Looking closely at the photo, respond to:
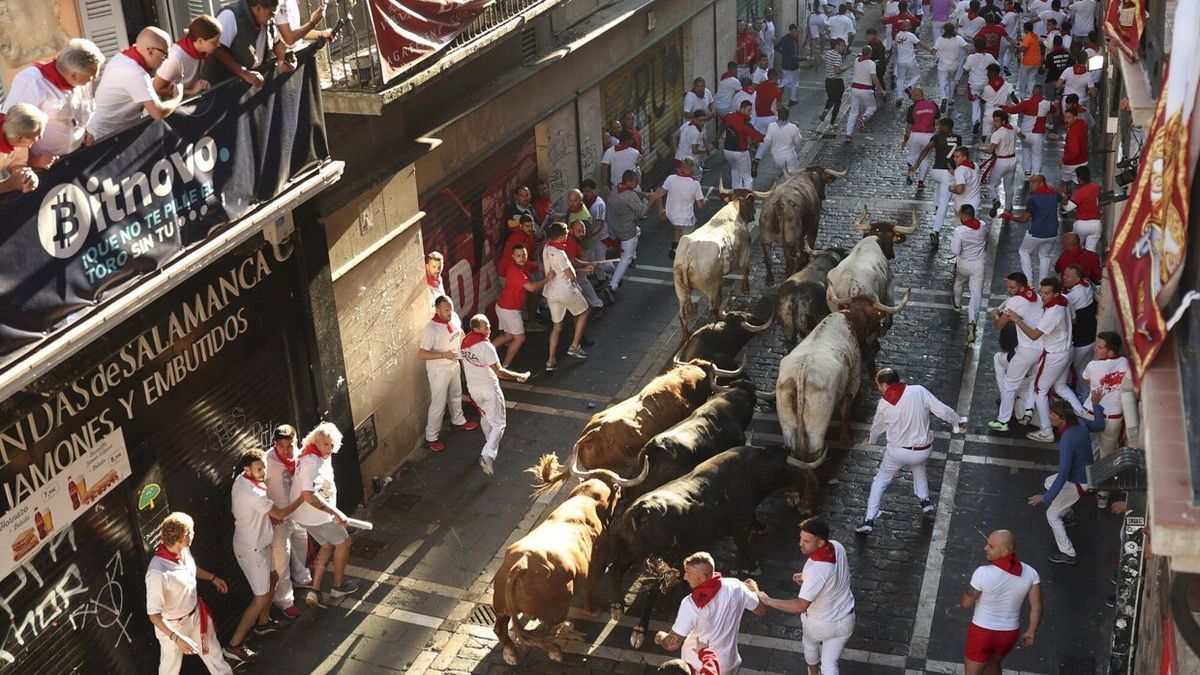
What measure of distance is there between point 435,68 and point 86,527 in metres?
6.48

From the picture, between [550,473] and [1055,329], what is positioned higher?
[1055,329]

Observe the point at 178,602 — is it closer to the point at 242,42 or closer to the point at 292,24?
the point at 242,42

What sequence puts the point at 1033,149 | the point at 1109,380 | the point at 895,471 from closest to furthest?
the point at 1109,380
the point at 895,471
the point at 1033,149

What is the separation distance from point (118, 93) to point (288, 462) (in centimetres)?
390

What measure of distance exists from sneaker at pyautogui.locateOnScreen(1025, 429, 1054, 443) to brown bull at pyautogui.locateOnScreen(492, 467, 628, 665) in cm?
546

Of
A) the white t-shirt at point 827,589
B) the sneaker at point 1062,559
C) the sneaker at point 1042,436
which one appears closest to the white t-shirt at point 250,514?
the white t-shirt at point 827,589

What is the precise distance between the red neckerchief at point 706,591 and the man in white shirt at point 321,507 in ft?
12.6

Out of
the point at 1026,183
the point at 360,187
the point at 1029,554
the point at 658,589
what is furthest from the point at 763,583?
the point at 1026,183

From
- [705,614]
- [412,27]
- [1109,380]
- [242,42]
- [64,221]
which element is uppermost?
[242,42]

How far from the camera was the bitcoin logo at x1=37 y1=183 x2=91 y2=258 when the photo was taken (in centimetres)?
916

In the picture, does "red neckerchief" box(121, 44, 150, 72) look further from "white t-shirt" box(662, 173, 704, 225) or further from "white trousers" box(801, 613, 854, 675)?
"white t-shirt" box(662, 173, 704, 225)

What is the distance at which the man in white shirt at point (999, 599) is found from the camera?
10.4 metres

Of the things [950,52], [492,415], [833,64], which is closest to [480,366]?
[492,415]

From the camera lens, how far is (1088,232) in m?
17.8
